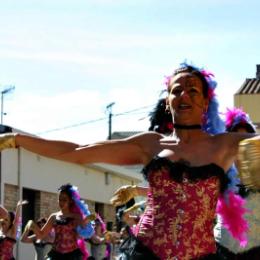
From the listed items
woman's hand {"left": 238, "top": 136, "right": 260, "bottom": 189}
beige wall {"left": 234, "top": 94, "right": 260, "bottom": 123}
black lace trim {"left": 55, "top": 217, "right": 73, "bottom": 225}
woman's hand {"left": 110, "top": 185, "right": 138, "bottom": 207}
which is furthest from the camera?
beige wall {"left": 234, "top": 94, "right": 260, "bottom": 123}

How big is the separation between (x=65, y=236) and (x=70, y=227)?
0.14 m

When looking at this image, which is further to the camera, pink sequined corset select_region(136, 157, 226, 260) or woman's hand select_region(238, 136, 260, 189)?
pink sequined corset select_region(136, 157, 226, 260)

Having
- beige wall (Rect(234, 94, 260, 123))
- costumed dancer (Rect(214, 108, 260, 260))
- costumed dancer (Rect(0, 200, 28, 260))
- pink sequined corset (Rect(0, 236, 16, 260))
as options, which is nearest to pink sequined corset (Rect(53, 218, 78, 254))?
costumed dancer (Rect(0, 200, 28, 260))

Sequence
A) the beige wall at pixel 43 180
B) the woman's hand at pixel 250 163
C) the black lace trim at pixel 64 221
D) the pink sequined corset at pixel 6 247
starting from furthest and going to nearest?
1. the beige wall at pixel 43 180
2. the pink sequined corset at pixel 6 247
3. the black lace trim at pixel 64 221
4. the woman's hand at pixel 250 163

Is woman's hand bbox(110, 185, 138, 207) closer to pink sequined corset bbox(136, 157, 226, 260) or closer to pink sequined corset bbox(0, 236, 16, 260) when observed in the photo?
pink sequined corset bbox(136, 157, 226, 260)

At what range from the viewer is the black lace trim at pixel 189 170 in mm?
4352

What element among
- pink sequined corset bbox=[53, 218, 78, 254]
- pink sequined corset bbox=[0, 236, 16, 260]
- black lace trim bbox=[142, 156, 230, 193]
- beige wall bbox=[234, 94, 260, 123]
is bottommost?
pink sequined corset bbox=[0, 236, 16, 260]

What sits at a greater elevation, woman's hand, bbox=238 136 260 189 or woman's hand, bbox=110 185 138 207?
woman's hand, bbox=238 136 260 189

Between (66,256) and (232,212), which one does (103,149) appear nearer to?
(232,212)

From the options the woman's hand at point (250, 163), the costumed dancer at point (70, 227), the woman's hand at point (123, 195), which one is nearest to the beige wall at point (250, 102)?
the costumed dancer at point (70, 227)

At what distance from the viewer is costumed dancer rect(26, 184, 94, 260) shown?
11.5 metres

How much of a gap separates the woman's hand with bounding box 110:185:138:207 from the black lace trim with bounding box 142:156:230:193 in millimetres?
1446

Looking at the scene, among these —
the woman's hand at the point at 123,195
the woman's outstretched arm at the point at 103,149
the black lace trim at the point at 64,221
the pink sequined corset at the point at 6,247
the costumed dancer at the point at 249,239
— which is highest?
the woman's outstretched arm at the point at 103,149

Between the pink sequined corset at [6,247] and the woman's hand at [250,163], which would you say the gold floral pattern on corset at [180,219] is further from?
the pink sequined corset at [6,247]
